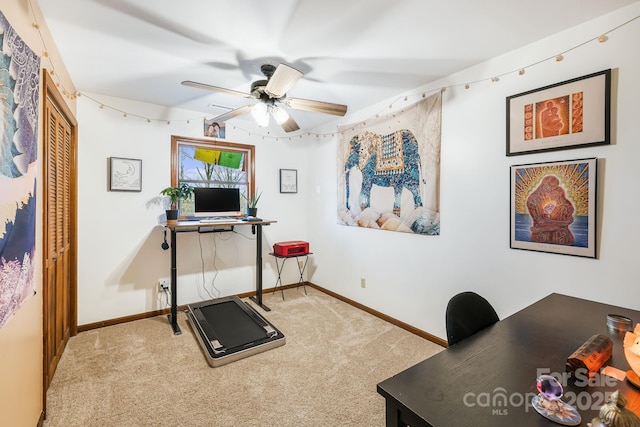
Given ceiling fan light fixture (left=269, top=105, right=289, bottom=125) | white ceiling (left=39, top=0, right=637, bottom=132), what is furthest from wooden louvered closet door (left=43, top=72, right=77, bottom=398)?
ceiling fan light fixture (left=269, top=105, right=289, bottom=125)

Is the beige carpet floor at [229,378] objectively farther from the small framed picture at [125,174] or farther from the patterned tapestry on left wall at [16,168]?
the small framed picture at [125,174]

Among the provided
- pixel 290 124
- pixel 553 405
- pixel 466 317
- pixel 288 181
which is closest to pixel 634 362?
pixel 553 405

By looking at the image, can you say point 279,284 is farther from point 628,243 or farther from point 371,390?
point 628,243

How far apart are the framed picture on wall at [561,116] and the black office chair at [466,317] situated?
125 cm

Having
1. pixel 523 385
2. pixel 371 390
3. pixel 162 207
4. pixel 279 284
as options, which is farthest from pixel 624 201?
pixel 162 207

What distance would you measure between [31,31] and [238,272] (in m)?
3.05

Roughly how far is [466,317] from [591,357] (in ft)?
1.82

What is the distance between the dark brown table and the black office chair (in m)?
0.16

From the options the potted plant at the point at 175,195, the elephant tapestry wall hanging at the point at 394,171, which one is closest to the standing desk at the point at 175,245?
the potted plant at the point at 175,195

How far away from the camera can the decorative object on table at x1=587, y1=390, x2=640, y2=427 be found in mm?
701

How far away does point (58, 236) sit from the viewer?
2400mm

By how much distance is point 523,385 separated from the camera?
97cm

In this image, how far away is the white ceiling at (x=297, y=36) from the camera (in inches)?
67.6

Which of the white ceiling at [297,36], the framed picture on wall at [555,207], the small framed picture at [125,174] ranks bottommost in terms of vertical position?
the framed picture on wall at [555,207]
